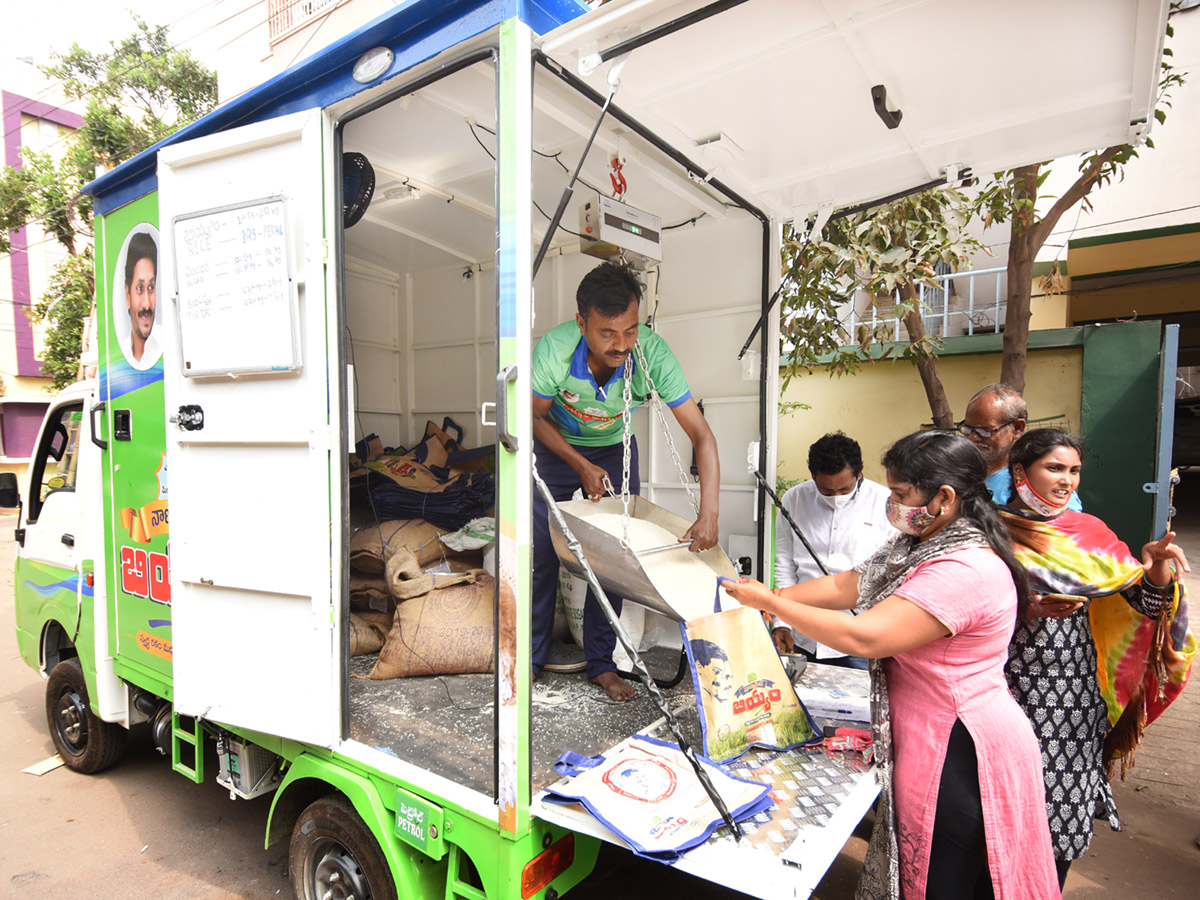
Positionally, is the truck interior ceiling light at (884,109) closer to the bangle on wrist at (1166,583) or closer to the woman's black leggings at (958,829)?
the bangle on wrist at (1166,583)

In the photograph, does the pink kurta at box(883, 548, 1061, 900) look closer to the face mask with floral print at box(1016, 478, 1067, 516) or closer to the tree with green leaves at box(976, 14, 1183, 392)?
the face mask with floral print at box(1016, 478, 1067, 516)

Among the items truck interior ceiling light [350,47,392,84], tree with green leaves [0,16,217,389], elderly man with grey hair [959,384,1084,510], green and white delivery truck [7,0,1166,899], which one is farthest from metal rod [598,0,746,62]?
tree with green leaves [0,16,217,389]

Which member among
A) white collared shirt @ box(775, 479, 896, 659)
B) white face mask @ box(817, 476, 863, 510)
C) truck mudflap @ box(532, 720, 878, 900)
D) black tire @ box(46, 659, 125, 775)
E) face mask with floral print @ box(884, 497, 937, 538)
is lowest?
black tire @ box(46, 659, 125, 775)

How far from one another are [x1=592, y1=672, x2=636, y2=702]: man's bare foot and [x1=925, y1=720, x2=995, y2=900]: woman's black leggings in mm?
1192

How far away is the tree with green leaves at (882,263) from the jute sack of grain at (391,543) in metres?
2.39

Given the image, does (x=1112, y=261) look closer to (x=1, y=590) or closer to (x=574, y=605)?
(x=574, y=605)

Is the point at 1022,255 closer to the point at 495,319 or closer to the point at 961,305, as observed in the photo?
the point at 495,319

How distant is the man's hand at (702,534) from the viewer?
275 cm

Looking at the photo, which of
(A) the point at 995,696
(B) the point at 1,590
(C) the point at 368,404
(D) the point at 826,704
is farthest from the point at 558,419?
(B) the point at 1,590

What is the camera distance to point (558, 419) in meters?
3.05

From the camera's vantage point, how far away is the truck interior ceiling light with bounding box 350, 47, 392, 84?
199 cm

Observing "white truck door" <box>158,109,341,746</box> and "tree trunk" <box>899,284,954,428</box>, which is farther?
"tree trunk" <box>899,284,954,428</box>

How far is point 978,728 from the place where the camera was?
1629 millimetres

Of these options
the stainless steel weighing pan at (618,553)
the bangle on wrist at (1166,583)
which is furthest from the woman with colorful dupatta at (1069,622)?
the stainless steel weighing pan at (618,553)
